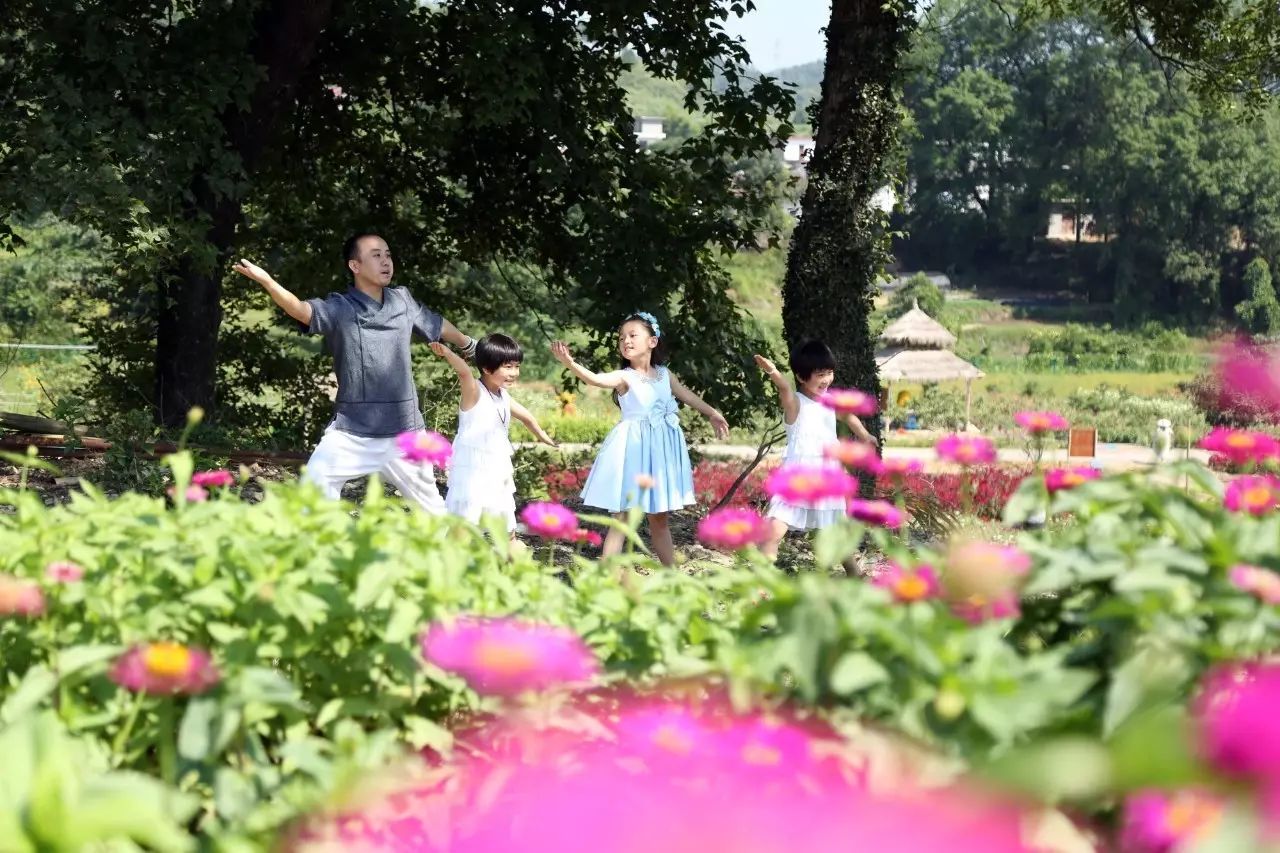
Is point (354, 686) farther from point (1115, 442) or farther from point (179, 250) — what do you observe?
point (1115, 442)

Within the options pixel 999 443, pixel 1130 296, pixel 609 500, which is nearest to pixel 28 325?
pixel 999 443

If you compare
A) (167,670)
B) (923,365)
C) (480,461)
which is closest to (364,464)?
(480,461)

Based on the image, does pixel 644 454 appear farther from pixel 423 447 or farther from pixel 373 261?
pixel 423 447

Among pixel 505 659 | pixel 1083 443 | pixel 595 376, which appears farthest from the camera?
pixel 1083 443

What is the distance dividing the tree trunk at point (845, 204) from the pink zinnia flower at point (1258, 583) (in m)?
6.93

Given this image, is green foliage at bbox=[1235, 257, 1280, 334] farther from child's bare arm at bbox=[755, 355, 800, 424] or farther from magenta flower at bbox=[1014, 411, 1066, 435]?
magenta flower at bbox=[1014, 411, 1066, 435]

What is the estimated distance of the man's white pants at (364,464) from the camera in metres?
5.42

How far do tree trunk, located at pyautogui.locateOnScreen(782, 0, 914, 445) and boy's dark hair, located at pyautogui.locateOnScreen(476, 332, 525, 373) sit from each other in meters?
3.34

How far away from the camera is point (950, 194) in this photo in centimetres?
8156

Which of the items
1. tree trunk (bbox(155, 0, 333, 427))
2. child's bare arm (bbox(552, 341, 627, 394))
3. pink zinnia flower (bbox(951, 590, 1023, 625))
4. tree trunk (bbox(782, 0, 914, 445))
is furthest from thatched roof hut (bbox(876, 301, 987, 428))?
pink zinnia flower (bbox(951, 590, 1023, 625))

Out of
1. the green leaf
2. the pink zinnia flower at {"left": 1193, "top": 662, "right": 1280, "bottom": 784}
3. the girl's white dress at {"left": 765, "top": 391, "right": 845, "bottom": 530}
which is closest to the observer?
the pink zinnia flower at {"left": 1193, "top": 662, "right": 1280, "bottom": 784}

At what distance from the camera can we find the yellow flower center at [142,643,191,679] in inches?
68.7

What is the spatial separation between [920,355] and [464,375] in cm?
2522

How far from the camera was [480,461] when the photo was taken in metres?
5.77
